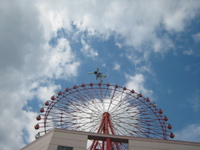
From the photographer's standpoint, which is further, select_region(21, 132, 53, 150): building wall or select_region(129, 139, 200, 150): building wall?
select_region(21, 132, 53, 150): building wall

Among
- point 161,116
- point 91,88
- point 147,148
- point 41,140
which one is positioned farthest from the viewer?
point 91,88

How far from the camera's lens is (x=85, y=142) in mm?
17641

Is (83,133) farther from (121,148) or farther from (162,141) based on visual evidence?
(121,148)

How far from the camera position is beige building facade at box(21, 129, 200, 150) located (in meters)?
17.3

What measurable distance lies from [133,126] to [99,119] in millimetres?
4539

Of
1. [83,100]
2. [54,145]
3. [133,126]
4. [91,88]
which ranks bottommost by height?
A: [54,145]

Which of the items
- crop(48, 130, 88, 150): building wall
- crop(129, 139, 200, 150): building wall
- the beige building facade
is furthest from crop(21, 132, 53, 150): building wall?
crop(129, 139, 200, 150): building wall

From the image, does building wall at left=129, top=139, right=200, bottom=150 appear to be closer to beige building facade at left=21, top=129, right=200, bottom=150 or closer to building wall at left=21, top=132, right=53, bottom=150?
beige building facade at left=21, top=129, right=200, bottom=150

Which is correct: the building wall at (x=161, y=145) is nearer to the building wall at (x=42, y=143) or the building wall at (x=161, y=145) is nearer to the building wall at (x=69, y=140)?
the building wall at (x=69, y=140)

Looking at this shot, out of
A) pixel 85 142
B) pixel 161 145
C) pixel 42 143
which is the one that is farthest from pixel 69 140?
pixel 161 145

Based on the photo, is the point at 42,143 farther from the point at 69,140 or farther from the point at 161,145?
the point at 161,145

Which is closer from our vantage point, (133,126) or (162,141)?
(162,141)

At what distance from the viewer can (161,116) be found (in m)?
26.4

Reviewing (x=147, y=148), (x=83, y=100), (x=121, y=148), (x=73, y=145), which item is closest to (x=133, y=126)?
(x=121, y=148)
